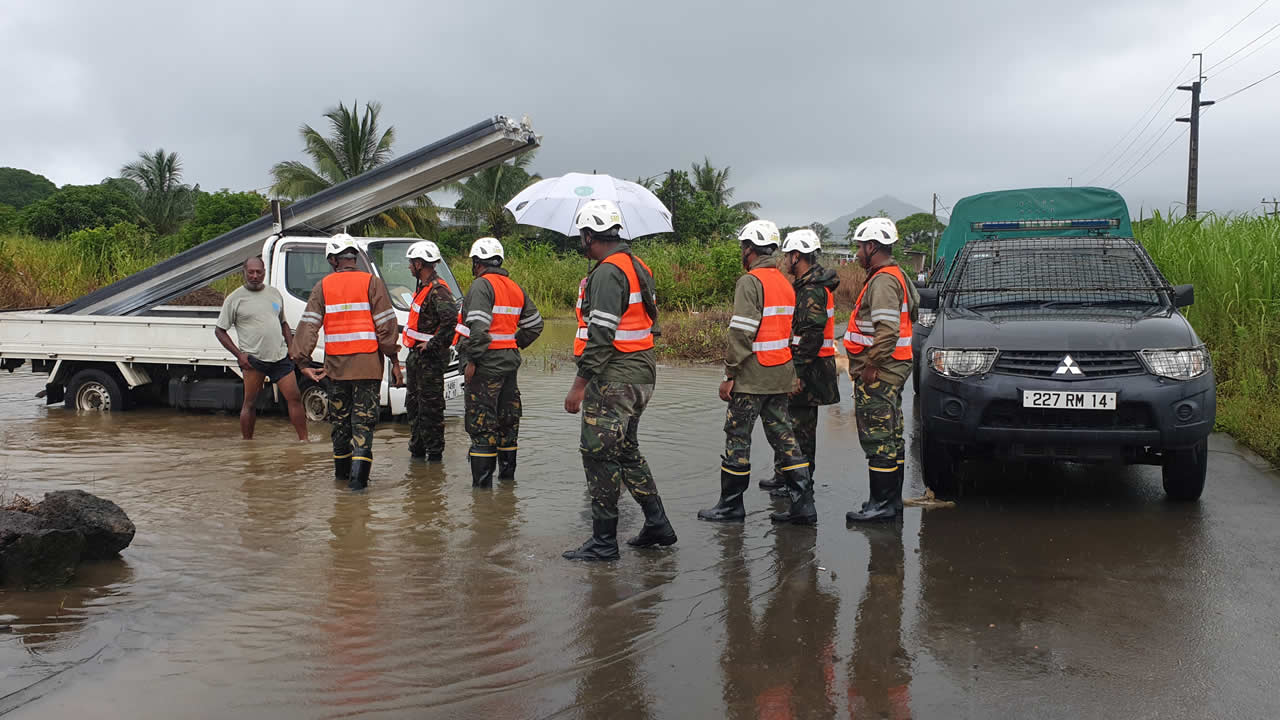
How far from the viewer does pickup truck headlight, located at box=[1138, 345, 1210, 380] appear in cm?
624

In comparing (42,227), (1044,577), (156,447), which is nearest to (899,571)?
(1044,577)

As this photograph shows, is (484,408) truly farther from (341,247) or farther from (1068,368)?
(1068,368)

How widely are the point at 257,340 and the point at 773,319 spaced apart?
5.38 meters

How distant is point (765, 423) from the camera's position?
20.8 feet

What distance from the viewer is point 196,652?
4188mm

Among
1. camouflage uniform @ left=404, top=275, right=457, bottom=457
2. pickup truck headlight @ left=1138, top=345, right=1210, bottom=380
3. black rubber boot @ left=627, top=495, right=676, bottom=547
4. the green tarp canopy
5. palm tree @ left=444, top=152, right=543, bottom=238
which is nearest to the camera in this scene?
black rubber boot @ left=627, top=495, right=676, bottom=547

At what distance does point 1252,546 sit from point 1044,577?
1.57m

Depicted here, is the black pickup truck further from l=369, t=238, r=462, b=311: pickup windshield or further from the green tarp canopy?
l=369, t=238, r=462, b=311: pickup windshield

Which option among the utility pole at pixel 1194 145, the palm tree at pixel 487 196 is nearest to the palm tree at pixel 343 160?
the palm tree at pixel 487 196

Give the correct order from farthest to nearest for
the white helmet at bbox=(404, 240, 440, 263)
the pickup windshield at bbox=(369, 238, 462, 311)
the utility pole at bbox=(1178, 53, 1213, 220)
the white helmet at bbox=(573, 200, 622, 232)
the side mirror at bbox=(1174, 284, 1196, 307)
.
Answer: the utility pole at bbox=(1178, 53, 1213, 220) → the pickup windshield at bbox=(369, 238, 462, 311) → the white helmet at bbox=(404, 240, 440, 263) → the side mirror at bbox=(1174, 284, 1196, 307) → the white helmet at bbox=(573, 200, 622, 232)

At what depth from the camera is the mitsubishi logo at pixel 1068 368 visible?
628 centimetres

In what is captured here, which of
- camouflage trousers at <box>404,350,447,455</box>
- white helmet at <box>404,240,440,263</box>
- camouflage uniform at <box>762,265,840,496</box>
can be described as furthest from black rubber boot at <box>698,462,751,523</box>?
white helmet at <box>404,240,440,263</box>

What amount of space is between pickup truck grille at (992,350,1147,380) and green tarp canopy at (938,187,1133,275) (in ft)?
14.2

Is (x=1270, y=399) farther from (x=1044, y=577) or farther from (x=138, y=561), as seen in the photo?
(x=138, y=561)
